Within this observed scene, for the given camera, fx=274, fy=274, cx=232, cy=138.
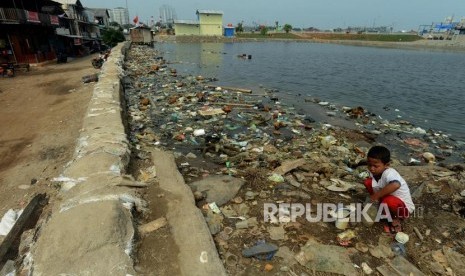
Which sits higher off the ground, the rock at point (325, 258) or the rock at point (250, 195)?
the rock at point (325, 258)

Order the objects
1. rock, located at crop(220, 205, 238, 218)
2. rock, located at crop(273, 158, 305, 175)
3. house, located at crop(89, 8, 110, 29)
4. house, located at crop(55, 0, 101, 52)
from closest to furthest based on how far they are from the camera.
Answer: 1. rock, located at crop(220, 205, 238, 218)
2. rock, located at crop(273, 158, 305, 175)
3. house, located at crop(55, 0, 101, 52)
4. house, located at crop(89, 8, 110, 29)

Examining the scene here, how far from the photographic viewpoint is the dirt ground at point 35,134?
14.3 ft

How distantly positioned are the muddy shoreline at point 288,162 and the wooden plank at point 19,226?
1.71 metres

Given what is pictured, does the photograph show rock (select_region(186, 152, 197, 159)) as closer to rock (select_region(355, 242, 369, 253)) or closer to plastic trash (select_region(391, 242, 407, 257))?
rock (select_region(355, 242, 369, 253))

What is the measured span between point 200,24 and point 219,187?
65782 millimetres

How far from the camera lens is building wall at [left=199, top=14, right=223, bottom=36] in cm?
6362

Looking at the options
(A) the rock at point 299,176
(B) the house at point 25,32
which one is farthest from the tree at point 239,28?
(A) the rock at point 299,176

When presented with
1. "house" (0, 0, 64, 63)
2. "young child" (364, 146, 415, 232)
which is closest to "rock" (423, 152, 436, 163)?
"young child" (364, 146, 415, 232)

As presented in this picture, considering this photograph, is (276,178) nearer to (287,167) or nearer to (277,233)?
(287,167)

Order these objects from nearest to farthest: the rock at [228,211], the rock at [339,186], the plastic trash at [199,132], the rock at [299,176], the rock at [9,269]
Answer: the rock at [9,269]
the rock at [228,211]
the rock at [339,186]
the rock at [299,176]
the plastic trash at [199,132]

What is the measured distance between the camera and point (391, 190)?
10.3 feet

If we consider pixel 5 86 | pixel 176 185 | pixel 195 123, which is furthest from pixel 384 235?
pixel 5 86

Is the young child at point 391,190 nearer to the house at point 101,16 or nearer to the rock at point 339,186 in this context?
the rock at point 339,186

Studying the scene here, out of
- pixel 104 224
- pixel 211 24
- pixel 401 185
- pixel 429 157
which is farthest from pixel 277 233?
pixel 211 24
